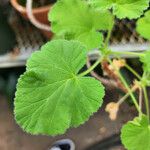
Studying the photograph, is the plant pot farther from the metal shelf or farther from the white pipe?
the metal shelf

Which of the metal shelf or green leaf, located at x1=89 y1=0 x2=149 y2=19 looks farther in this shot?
the metal shelf

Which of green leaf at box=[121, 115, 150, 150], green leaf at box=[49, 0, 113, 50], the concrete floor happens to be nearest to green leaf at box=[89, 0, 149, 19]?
green leaf at box=[49, 0, 113, 50]

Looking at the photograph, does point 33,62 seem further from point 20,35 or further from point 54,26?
point 20,35

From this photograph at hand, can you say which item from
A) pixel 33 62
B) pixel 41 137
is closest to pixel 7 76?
pixel 41 137

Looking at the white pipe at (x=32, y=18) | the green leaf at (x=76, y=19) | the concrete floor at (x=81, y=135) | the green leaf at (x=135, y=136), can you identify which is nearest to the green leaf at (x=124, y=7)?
the green leaf at (x=76, y=19)

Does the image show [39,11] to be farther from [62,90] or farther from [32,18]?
[62,90]

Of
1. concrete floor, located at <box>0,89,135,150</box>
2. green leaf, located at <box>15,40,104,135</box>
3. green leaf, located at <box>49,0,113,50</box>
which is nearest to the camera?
green leaf, located at <box>15,40,104,135</box>
